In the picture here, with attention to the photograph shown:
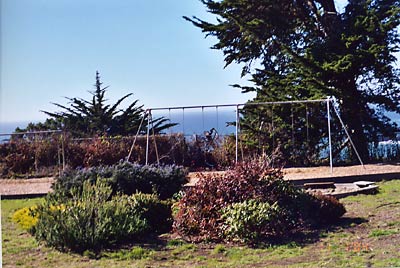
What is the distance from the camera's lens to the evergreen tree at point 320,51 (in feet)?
A: 30.7

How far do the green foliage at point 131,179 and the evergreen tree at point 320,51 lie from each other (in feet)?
13.8

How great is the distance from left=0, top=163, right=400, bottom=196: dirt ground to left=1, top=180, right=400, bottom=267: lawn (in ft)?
9.71

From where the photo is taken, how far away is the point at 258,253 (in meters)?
4.16

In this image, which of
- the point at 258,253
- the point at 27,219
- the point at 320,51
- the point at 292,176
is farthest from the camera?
the point at 320,51

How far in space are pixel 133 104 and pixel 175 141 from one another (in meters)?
3.24

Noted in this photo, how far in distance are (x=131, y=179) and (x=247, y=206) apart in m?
1.98

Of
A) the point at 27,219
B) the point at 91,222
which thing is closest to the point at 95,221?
the point at 91,222

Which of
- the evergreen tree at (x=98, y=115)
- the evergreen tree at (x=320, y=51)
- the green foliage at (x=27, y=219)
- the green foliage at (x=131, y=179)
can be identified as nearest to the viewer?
the green foliage at (x=27, y=219)

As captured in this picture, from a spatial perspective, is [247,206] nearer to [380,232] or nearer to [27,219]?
[380,232]

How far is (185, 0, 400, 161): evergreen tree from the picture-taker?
934cm

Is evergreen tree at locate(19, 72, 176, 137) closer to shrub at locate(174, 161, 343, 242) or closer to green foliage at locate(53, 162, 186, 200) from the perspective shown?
green foliage at locate(53, 162, 186, 200)

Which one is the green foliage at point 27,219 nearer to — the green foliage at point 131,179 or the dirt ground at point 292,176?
the green foliage at point 131,179

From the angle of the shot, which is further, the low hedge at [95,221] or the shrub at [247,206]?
the shrub at [247,206]

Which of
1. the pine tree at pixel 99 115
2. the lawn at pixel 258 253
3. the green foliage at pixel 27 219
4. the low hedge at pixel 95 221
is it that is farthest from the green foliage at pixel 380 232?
the pine tree at pixel 99 115
